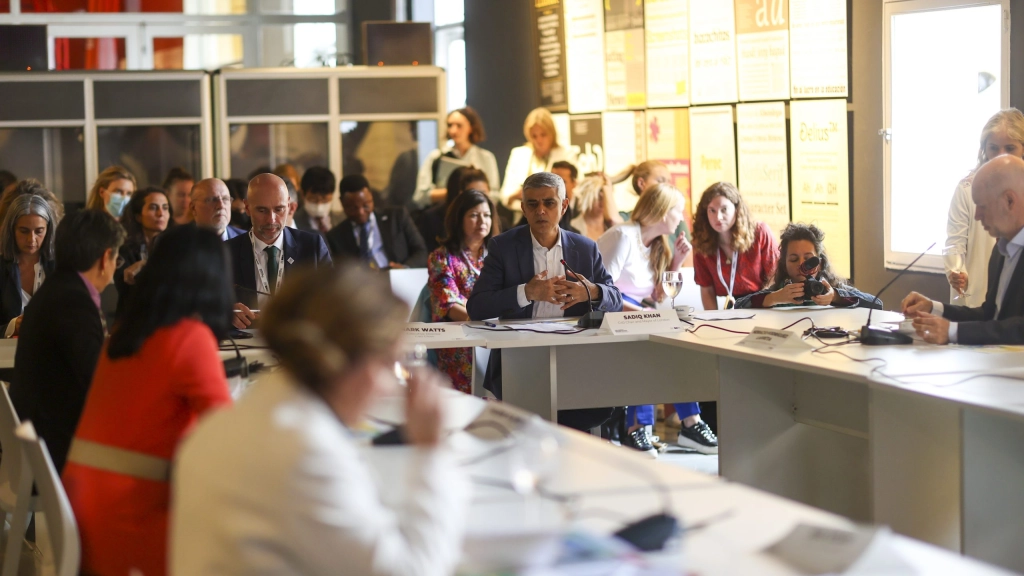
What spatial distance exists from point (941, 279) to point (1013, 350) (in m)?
2.32

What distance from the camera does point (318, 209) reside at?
7242 mm

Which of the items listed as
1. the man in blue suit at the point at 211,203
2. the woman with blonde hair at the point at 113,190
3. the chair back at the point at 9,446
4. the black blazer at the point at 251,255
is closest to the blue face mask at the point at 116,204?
the woman with blonde hair at the point at 113,190

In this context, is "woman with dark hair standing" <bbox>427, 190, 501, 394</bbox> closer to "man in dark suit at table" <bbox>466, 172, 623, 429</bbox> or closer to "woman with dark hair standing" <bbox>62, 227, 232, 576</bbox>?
"man in dark suit at table" <bbox>466, 172, 623, 429</bbox>

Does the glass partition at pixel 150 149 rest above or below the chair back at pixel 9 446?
above

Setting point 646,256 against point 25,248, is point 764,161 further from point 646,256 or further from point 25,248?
point 25,248

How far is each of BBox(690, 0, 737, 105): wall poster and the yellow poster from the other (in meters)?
0.66

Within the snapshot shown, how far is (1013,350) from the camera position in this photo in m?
3.26

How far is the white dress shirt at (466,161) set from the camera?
8219 mm

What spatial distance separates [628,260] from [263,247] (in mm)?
1940

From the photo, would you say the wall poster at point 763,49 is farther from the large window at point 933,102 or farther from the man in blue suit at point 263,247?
the man in blue suit at point 263,247

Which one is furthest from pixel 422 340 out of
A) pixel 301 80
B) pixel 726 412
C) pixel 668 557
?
pixel 301 80

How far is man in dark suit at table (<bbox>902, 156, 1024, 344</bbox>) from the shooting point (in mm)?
3348

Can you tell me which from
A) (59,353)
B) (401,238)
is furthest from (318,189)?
(59,353)

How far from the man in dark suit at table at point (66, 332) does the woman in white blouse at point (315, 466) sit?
4.68 ft
